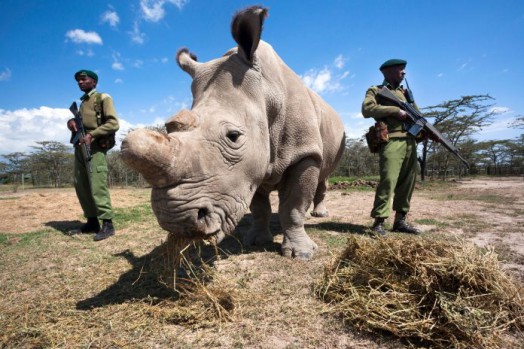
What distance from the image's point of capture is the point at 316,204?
6215 mm

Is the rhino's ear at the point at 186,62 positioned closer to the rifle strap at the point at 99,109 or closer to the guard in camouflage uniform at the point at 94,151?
the guard in camouflage uniform at the point at 94,151

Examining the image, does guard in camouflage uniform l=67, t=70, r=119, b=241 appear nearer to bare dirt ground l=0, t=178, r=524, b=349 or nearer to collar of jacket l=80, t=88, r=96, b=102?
collar of jacket l=80, t=88, r=96, b=102

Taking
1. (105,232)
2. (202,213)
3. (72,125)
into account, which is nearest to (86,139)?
(72,125)

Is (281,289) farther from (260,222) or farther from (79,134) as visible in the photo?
(79,134)

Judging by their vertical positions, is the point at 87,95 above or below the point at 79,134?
above

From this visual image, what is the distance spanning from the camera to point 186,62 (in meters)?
3.03

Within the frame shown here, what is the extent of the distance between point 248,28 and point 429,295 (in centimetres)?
247

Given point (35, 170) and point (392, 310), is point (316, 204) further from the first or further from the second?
point (35, 170)

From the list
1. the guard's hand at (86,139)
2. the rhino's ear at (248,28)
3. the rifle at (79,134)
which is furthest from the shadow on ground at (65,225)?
the rhino's ear at (248,28)

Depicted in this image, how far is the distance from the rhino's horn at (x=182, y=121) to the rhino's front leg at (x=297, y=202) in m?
1.49

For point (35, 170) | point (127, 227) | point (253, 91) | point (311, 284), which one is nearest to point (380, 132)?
point (253, 91)

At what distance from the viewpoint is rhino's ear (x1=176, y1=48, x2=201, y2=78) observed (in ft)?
9.65

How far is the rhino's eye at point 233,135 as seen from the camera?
7.48 feet

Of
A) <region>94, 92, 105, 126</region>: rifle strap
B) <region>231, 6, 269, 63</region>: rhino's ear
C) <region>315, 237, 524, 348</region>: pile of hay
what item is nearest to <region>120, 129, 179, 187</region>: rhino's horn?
<region>231, 6, 269, 63</region>: rhino's ear
